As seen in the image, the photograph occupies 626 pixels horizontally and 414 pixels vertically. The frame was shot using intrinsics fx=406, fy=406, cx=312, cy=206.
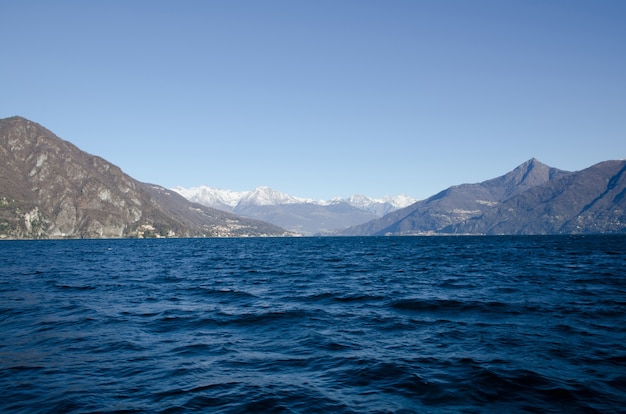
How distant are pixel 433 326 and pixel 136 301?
23284 mm

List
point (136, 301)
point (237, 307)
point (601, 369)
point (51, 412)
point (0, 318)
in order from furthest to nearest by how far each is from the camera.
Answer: point (136, 301) < point (237, 307) < point (0, 318) < point (601, 369) < point (51, 412)

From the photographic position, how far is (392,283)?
4331cm

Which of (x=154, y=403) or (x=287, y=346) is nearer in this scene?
(x=154, y=403)

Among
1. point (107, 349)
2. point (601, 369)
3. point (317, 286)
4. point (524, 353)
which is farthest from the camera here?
point (317, 286)

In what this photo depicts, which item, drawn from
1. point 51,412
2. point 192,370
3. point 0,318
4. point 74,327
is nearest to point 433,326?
point 192,370

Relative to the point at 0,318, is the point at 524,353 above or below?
above

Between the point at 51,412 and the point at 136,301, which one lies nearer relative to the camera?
the point at 51,412

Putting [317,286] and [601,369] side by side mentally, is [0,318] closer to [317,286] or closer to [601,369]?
[317,286]

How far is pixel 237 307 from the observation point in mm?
30047

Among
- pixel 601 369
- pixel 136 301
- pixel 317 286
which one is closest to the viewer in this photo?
pixel 601 369

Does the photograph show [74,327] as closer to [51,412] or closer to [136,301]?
[136,301]

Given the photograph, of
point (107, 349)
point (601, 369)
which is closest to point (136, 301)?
point (107, 349)

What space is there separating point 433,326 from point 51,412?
18.5 meters

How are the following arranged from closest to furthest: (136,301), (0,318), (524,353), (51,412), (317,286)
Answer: (51,412) → (524,353) → (0,318) → (136,301) → (317,286)
